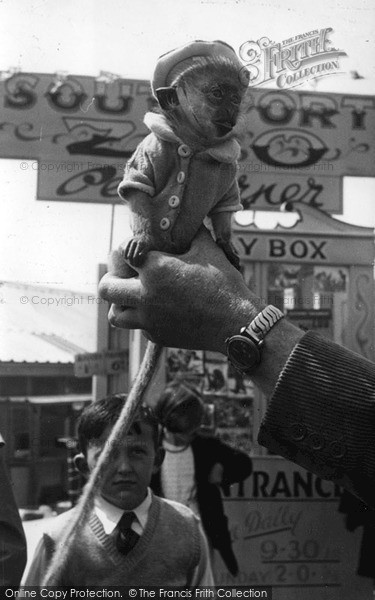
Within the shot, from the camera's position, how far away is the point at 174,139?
112 centimetres

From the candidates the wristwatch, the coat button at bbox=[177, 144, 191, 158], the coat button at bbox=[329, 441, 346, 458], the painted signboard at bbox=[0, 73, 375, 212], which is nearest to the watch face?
the wristwatch

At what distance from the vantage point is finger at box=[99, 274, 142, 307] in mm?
1000

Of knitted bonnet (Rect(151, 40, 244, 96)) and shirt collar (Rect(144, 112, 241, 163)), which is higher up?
knitted bonnet (Rect(151, 40, 244, 96))

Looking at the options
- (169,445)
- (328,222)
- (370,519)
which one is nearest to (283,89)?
(328,222)

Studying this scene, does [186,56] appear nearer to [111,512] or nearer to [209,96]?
[209,96]

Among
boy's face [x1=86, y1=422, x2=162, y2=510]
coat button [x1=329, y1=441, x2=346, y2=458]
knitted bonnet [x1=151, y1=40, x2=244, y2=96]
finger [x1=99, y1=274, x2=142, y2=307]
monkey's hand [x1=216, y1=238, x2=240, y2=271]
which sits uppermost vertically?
knitted bonnet [x1=151, y1=40, x2=244, y2=96]

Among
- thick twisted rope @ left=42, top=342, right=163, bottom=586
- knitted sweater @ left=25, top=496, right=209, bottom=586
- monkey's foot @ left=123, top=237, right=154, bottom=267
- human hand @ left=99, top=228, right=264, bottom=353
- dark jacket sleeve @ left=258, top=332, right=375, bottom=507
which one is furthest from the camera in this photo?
knitted sweater @ left=25, top=496, right=209, bottom=586

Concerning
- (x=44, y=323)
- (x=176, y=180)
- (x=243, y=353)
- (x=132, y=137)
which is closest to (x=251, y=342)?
(x=243, y=353)

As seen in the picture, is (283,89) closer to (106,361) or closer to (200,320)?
(106,361)

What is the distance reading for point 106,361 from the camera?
7.39 feet

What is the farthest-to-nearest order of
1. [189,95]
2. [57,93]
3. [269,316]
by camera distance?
[57,93] → [189,95] → [269,316]

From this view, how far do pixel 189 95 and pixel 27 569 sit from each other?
98 cm

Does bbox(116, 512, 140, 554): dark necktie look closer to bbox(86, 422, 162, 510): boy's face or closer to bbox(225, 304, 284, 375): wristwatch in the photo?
bbox(86, 422, 162, 510): boy's face

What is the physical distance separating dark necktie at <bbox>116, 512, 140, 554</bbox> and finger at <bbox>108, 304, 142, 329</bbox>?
0.69 meters
